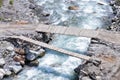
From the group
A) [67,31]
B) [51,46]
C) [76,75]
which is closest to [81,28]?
[67,31]

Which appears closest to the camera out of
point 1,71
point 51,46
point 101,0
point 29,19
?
point 1,71

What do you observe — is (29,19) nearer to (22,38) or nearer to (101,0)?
(22,38)

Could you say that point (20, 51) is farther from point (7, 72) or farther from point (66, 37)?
point (66, 37)

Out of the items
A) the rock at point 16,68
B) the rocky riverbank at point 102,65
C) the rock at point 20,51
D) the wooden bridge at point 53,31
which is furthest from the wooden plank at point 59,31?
the rock at point 16,68

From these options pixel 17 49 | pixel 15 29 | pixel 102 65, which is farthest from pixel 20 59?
pixel 102 65

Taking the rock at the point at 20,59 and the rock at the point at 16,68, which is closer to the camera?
the rock at the point at 16,68

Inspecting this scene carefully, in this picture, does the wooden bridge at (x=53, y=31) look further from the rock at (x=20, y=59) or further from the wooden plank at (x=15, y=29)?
the rock at (x=20, y=59)
